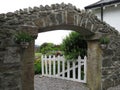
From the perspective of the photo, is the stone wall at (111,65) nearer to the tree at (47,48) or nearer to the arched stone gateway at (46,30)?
the arched stone gateway at (46,30)

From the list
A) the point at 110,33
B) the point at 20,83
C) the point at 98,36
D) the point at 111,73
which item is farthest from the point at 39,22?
the point at 111,73

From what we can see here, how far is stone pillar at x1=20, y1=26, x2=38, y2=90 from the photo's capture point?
4.96 meters

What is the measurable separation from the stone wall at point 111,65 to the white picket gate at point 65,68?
49.1 inches

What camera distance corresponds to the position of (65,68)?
31.3 ft

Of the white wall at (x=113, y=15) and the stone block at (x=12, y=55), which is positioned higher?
the white wall at (x=113, y=15)

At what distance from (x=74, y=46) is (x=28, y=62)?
406 cm

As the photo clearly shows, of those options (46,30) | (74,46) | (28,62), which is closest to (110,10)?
(74,46)

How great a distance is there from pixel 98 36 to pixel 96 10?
557 centimetres

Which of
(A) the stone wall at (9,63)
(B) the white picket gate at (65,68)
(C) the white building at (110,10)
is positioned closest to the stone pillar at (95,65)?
(B) the white picket gate at (65,68)

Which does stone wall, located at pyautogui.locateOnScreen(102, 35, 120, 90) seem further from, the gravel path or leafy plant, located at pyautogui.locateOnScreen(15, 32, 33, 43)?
leafy plant, located at pyautogui.locateOnScreen(15, 32, 33, 43)

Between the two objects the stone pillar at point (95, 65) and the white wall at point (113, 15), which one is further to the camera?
the white wall at point (113, 15)

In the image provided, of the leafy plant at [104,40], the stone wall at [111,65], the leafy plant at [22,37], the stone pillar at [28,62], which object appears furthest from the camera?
the stone wall at [111,65]

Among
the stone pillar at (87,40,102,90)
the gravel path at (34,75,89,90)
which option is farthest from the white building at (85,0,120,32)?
the gravel path at (34,75,89,90)

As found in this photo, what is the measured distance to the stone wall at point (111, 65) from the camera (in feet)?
22.7
